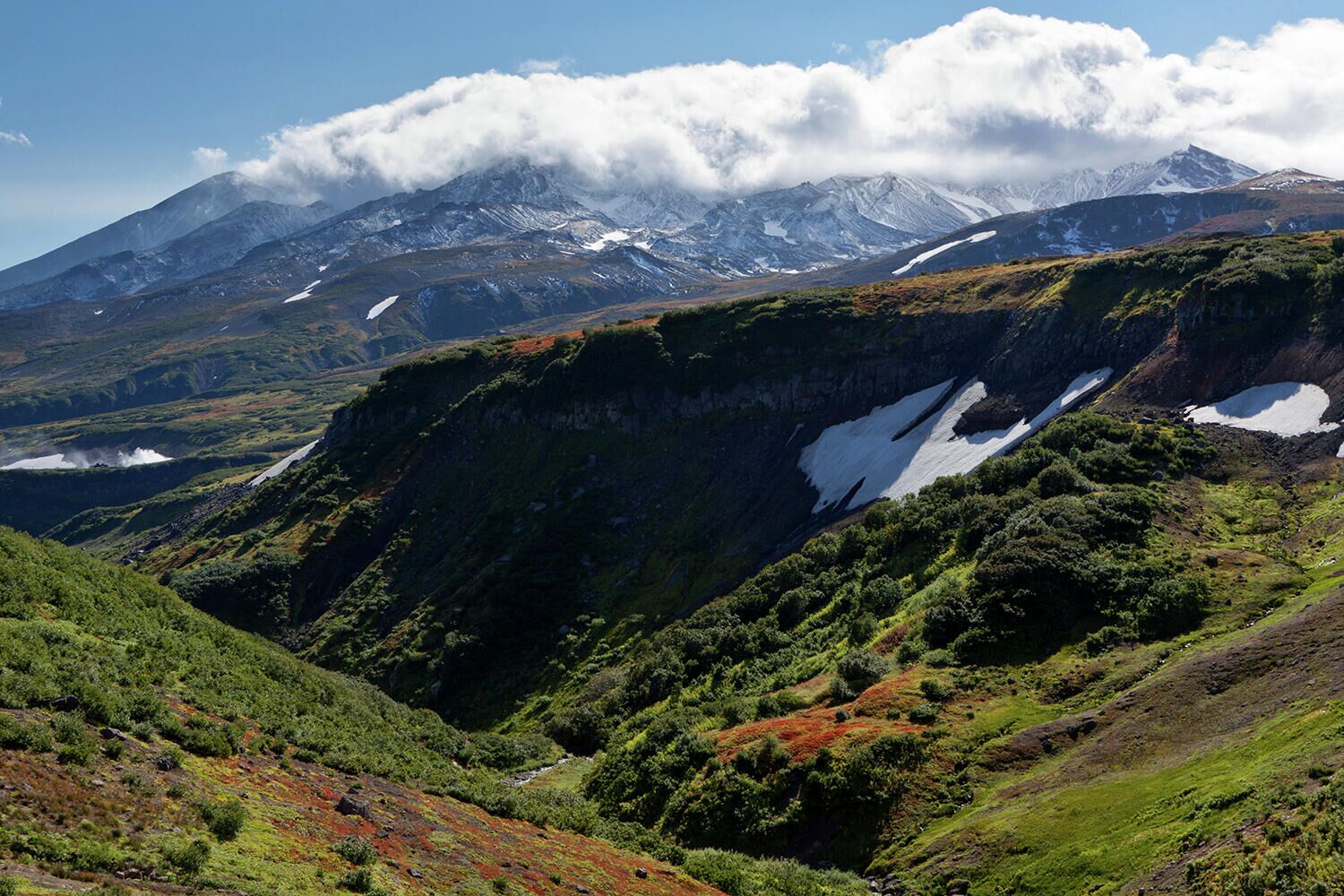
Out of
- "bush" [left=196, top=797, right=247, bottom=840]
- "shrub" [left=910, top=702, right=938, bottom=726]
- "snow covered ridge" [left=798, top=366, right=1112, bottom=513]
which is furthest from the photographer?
"snow covered ridge" [left=798, top=366, right=1112, bottom=513]

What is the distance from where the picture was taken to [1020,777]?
27.3 m

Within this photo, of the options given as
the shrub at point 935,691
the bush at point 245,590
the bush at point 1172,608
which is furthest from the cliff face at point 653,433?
the shrub at point 935,691

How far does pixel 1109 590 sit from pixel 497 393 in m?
66.8

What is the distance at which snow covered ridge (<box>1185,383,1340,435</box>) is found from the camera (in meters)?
48.2

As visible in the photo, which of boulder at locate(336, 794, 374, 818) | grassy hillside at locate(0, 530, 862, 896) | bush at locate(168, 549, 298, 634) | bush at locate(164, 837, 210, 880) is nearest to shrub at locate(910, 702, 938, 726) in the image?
grassy hillside at locate(0, 530, 862, 896)

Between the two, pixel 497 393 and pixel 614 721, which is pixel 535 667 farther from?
pixel 497 393

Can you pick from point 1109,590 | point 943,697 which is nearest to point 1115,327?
point 1109,590

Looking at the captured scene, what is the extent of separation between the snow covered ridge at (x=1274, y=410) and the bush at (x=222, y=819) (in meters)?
52.9

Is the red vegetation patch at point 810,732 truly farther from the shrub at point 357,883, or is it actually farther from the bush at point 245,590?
the bush at point 245,590

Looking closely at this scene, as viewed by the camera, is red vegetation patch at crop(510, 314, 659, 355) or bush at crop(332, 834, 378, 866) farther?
red vegetation patch at crop(510, 314, 659, 355)

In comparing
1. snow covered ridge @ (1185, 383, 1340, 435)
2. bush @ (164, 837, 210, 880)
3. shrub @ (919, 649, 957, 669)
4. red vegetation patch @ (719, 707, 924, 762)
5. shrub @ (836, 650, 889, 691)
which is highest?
snow covered ridge @ (1185, 383, 1340, 435)

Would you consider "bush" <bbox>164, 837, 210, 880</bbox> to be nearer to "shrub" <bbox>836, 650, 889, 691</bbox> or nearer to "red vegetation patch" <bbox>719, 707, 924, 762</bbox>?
"red vegetation patch" <bbox>719, 707, 924, 762</bbox>

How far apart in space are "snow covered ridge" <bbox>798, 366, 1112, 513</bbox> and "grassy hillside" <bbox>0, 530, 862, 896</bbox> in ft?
132

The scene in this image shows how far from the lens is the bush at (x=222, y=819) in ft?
55.0
